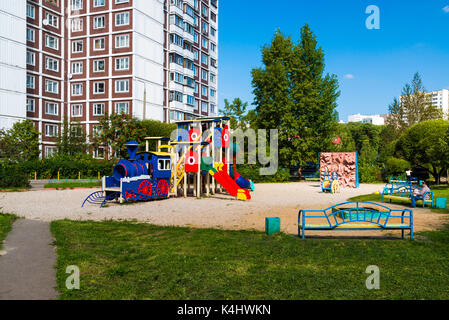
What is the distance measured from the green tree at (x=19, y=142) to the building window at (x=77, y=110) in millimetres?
8046

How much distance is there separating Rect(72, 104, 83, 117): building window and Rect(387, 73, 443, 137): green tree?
45369 millimetres

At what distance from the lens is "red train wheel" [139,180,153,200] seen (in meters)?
16.6

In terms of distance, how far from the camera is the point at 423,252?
22.6 ft

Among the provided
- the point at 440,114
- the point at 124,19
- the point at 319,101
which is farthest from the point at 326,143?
the point at 124,19

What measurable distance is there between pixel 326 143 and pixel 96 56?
106 feet

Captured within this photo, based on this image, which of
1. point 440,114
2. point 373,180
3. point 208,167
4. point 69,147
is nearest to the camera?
point 208,167

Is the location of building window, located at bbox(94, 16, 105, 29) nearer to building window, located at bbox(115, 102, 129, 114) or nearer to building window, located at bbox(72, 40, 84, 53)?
building window, located at bbox(72, 40, 84, 53)

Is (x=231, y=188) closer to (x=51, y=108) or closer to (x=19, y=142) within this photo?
(x=19, y=142)

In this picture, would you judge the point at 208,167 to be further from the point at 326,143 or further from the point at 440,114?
the point at 440,114

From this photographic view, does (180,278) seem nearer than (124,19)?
Yes

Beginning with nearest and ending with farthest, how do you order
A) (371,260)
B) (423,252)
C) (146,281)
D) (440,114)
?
(146,281)
(371,260)
(423,252)
(440,114)

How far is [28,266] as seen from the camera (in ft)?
19.6

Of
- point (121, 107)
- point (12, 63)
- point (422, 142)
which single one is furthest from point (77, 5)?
point (422, 142)

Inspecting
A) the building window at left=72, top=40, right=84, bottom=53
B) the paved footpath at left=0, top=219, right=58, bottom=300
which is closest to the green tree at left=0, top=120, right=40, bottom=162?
the building window at left=72, top=40, right=84, bottom=53
